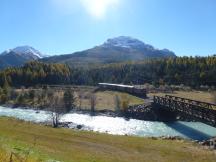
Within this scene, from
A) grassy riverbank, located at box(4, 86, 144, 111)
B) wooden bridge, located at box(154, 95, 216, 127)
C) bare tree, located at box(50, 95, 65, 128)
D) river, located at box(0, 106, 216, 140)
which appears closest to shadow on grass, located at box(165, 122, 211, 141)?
river, located at box(0, 106, 216, 140)

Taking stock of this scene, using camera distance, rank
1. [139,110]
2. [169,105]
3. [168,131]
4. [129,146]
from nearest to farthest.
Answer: [129,146] < [168,131] < [169,105] < [139,110]

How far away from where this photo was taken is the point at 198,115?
7044 centimetres

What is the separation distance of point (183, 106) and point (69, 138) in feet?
136

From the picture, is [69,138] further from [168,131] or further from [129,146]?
[168,131]

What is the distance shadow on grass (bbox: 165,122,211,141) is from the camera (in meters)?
70.4

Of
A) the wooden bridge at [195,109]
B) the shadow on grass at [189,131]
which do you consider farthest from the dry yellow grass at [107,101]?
the shadow on grass at [189,131]

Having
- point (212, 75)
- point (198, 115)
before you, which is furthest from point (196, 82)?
point (198, 115)

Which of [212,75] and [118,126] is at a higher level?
[212,75]

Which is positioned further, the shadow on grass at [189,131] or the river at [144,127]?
the river at [144,127]

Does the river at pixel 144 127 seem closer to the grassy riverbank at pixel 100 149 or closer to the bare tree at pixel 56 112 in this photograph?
the bare tree at pixel 56 112

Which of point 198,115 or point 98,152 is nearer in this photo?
point 98,152

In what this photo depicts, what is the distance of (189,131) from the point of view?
3172 inches

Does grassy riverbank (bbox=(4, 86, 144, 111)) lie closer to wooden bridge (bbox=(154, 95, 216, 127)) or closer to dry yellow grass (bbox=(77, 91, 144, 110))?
dry yellow grass (bbox=(77, 91, 144, 110))

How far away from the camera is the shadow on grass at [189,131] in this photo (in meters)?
70.4
